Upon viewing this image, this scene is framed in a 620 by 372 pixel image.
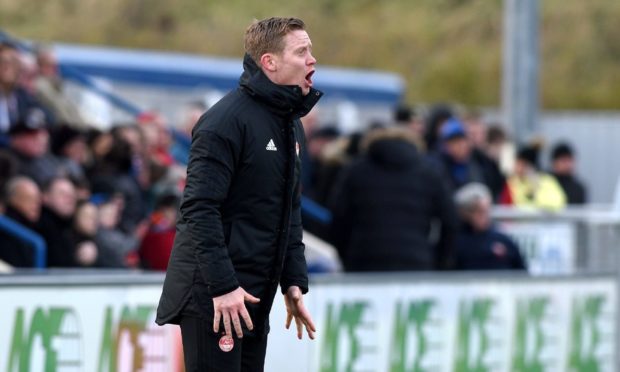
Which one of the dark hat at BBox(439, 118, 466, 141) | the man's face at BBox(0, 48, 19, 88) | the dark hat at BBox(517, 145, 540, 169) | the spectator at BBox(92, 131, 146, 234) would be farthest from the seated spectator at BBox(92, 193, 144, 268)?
the dark hat at BBox(517, 145, 540, 169)

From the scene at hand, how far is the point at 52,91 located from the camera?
14.5m

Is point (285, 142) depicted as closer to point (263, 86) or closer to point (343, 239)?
point (263, 86)

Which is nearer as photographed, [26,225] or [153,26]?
[26,225]

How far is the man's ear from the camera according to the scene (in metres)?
5.92

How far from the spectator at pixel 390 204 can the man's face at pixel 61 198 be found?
1893 millimetres

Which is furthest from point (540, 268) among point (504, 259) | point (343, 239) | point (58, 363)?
point (58, 363)

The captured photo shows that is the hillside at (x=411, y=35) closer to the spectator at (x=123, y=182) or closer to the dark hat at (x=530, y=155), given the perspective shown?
the dark hat at (x=530, y=155)

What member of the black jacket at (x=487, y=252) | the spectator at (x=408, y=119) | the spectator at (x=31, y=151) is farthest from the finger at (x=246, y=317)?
the spectator at (x=408, y=119)

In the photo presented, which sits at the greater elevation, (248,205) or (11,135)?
(11,135)

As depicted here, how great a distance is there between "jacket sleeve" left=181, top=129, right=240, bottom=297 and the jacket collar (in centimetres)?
22

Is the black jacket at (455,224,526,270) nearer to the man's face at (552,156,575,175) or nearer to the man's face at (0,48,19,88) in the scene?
the man's face at (0,48,19,88)

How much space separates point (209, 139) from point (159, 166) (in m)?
7.16

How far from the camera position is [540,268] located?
13.6 metres

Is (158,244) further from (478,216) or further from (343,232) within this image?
(478,216)
